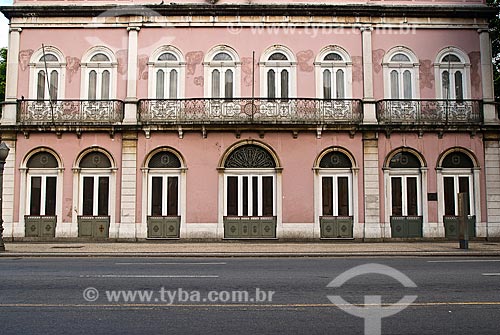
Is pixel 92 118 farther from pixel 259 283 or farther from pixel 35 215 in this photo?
pixel 259 283

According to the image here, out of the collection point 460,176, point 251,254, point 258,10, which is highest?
point 258,10

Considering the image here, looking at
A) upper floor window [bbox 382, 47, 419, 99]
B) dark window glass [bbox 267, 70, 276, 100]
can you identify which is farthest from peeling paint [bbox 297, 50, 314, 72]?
upper floor window [bbox 382, 47, 419, 99]

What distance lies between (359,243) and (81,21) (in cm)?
1603

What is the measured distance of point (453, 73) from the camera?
990 inches

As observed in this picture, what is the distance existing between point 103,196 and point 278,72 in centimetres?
→ 969

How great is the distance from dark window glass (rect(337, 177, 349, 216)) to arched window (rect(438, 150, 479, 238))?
414cm

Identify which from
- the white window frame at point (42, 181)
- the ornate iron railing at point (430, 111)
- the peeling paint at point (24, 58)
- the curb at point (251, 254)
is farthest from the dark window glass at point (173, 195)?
the ornate iron railing at point (430, 111)

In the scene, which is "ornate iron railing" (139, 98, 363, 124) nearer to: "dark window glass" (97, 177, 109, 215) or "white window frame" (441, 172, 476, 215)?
"dark window glass" (97, 177, 109, 215)

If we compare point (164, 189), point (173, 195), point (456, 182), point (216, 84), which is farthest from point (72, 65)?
point (456, 182)

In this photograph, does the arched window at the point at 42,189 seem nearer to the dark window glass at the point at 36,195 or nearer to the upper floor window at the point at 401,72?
the dark window glass at the point at 36,195

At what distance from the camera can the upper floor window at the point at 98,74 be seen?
81.7ft

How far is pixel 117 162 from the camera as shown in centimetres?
2425

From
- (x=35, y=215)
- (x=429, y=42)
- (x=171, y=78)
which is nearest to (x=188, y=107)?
(x=171, y=78)

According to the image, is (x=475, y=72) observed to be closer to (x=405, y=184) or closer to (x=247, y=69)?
(x=405, y=184)
